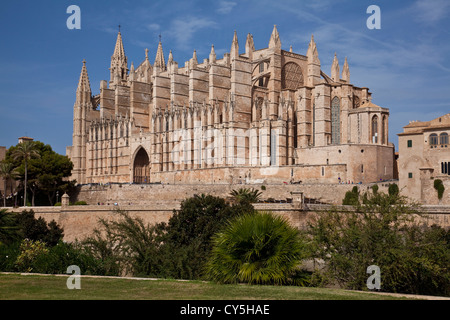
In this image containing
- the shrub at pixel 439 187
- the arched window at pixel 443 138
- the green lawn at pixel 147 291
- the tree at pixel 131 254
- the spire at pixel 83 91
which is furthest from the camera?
the spire at pixel 83 91

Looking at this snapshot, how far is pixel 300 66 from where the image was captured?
4938 centimetres

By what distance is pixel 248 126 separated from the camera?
149ft

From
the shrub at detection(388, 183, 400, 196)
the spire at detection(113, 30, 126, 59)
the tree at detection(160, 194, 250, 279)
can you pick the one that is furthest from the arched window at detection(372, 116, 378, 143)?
the spire at detection(113, 30, 126, 59)

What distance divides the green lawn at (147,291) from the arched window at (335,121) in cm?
3054

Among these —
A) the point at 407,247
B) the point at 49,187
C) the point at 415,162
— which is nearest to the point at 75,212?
the point at 49,187

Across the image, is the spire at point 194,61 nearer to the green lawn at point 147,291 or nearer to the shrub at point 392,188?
the shrub at point 392,188

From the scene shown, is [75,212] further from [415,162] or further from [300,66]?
[300,66]

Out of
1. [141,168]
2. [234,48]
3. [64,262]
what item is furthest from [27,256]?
[141,168]

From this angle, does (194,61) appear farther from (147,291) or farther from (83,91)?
(147,291)

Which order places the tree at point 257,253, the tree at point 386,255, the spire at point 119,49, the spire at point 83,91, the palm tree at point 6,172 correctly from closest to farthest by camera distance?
the tree at point 257,253
the tree at point 386,255
the palm tree at point 6,172
the spire at point 83,91
the spire at point 119,49

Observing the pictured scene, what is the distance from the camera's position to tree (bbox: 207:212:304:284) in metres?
15.2

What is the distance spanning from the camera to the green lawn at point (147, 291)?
11.6 meters

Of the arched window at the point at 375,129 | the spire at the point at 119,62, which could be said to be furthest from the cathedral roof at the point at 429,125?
the spire at the point at 119,62

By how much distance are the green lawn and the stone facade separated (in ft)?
65.9
